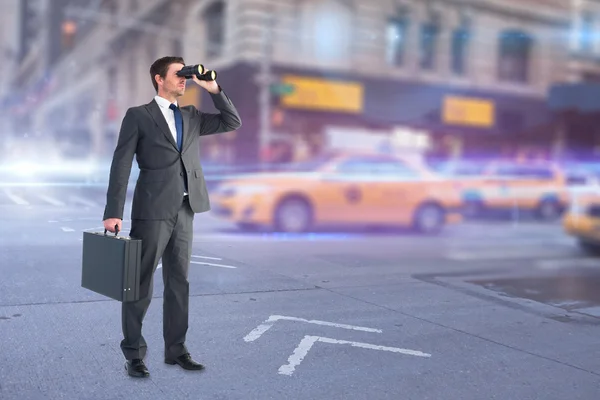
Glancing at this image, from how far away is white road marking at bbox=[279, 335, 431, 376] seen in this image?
482 centimetres

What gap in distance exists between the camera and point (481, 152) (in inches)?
1137

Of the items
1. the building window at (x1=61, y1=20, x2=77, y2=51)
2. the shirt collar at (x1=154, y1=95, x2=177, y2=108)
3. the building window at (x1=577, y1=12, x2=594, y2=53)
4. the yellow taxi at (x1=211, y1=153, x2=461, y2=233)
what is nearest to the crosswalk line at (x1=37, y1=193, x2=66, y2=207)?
the shirt collar at (x1=154, y1=95, x2=177, y2=108)

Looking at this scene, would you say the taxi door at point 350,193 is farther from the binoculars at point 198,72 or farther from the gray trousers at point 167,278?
the binoculars at point 198,72

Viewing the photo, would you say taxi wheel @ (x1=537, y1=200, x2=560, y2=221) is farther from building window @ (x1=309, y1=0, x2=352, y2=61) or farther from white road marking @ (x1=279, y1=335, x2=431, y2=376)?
white road marking @ (x1=279, y1=335, x2=431, y2=376)

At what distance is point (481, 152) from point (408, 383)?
83.2ft

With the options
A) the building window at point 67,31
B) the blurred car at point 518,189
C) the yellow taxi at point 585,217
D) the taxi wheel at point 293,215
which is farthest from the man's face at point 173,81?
the blurred car at point 518,189

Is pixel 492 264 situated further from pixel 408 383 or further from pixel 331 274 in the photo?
pixel 408 383

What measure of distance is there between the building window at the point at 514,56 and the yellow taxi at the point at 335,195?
16851 millimetres

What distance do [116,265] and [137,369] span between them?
664 millimetres

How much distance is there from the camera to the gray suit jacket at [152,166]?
4.33m

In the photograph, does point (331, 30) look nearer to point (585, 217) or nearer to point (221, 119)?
point (585, 217)

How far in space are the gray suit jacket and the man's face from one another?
13cm

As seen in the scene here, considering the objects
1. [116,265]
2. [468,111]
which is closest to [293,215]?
[116,265]

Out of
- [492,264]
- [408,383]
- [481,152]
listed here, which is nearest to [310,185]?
[492,264]
